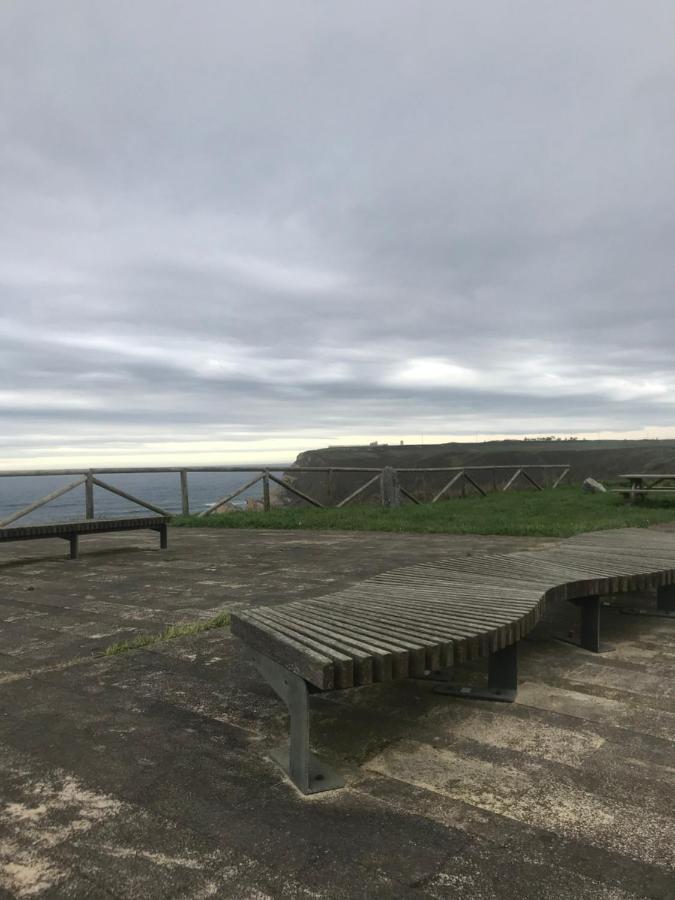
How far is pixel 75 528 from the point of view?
22.2ft

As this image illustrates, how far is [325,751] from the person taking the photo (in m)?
2.35

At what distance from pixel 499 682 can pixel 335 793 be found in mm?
1121

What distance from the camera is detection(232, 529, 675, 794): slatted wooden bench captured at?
2.07m

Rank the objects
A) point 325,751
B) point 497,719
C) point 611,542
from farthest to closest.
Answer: point 611,542 → point 497,719 → point 325,751

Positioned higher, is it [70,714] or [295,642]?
[295,642]

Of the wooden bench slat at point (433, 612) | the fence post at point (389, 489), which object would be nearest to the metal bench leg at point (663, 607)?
the wooden bench slat at point (433, 612)

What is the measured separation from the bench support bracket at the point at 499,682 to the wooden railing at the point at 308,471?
222 inches

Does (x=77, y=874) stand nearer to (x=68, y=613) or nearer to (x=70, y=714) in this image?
(x=70, y=714)

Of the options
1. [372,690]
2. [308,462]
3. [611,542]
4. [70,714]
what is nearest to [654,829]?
[372,690]

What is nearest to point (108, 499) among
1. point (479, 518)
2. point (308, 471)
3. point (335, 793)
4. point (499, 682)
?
point (308, 471)

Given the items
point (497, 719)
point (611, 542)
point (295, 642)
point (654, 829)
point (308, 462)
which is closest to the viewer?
point (654, 829)

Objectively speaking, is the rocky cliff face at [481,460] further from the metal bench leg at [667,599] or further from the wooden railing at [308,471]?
the metal bench leg at [667,599]

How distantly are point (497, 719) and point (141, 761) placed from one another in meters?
1.36

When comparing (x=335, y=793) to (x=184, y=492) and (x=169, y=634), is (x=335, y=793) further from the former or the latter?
(x=184, y=492)
